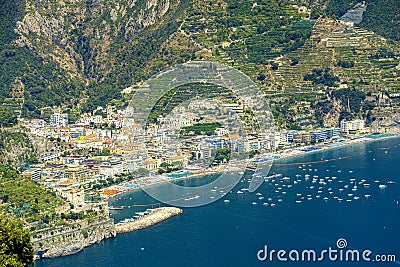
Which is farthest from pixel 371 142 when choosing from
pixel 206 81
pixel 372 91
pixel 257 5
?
pixel 257 5

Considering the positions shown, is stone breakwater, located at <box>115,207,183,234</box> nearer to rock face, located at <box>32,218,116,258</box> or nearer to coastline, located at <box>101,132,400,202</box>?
rock face, located at <box>32,218,116,258</box>

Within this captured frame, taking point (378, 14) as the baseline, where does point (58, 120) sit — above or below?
below

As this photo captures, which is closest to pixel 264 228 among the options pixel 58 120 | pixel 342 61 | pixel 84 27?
pixel 58 120

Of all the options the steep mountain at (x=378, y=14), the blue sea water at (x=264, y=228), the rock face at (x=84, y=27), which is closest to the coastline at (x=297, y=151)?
the blue sea water at (x=264, y=228)

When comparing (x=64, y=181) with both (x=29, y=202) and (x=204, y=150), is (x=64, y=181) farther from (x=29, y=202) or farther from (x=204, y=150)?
(x=204, y=150)

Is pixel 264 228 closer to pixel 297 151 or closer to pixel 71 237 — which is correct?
pixel 71 237

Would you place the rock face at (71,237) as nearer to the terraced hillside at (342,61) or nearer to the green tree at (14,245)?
the green tree at (14,245)

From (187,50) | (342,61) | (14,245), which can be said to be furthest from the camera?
(342,61)
